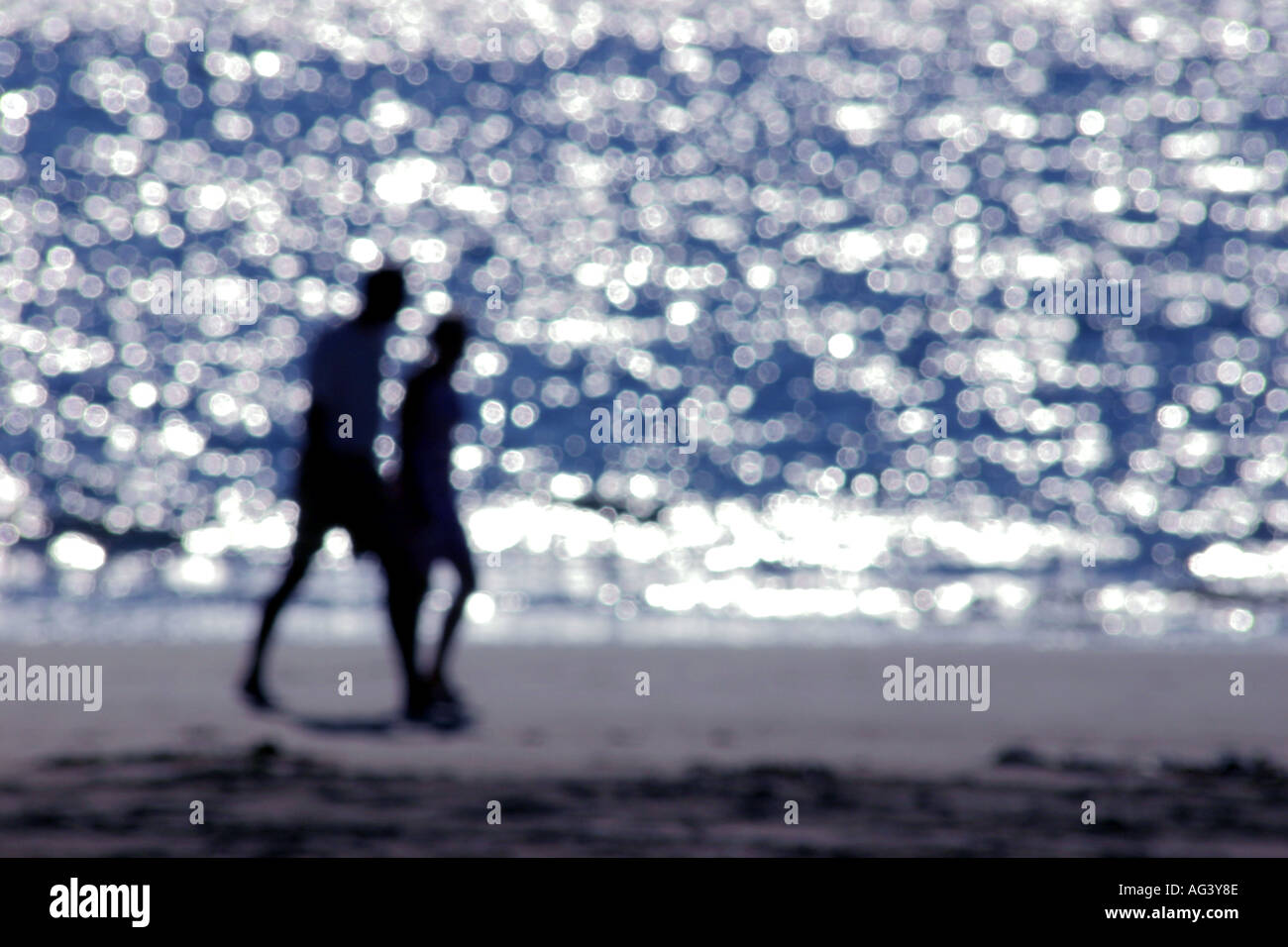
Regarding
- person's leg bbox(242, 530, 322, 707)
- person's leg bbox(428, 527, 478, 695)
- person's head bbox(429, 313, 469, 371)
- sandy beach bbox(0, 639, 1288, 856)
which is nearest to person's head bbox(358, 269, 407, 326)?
person's head bbox(429, 313, 469, 371)

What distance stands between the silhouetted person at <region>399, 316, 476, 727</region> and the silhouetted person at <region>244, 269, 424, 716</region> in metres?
0.12

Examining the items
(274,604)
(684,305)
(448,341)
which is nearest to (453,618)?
(274,604)

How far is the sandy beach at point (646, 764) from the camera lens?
4.85 m

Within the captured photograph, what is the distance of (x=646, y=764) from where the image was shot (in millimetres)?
6250

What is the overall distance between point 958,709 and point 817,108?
57.8m

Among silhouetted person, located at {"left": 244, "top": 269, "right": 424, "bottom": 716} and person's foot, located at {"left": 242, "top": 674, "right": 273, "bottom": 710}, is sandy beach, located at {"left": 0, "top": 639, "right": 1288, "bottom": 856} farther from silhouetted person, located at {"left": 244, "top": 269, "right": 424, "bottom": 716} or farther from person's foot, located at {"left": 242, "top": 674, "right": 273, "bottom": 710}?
silhouetted person, located at {"left": 244, "top": 269, "right": 424, "bottom": 716}

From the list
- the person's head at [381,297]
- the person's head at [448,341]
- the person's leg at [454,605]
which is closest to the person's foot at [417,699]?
the person's leg at [454,605]

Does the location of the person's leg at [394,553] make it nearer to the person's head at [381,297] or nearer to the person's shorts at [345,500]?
the person's shorts at [345,500]

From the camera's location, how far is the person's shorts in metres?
7.46

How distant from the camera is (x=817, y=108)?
64.1 m

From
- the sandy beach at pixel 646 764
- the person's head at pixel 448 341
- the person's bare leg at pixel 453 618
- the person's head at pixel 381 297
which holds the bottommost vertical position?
the sandy beach at pixel 646 764
